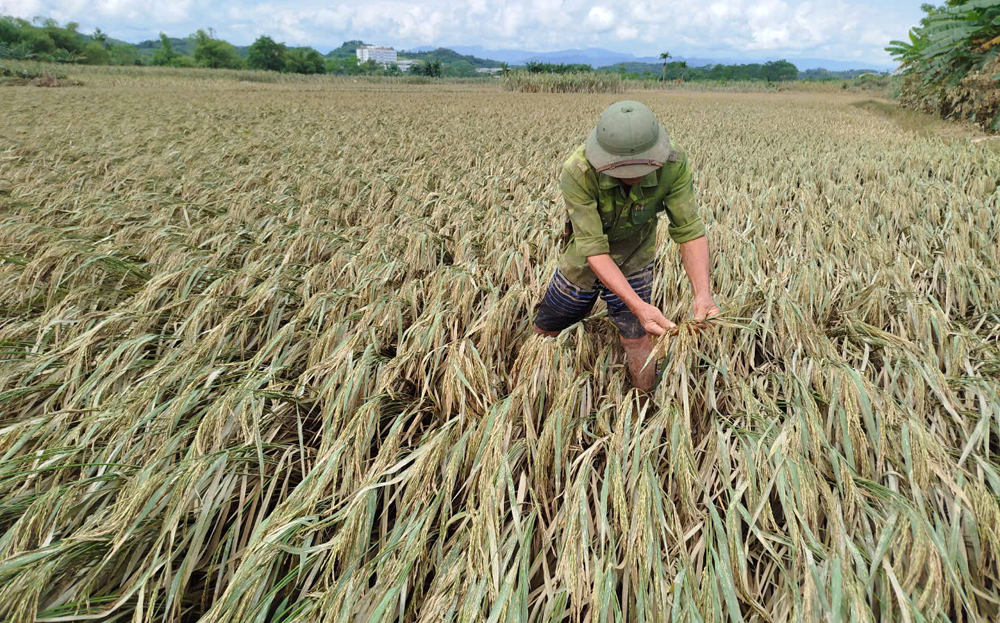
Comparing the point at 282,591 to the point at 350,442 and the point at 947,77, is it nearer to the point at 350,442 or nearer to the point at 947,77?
the point at 350,442

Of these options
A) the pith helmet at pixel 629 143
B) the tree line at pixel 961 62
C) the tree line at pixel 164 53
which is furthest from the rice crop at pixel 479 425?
the tree line at pixel 164 53

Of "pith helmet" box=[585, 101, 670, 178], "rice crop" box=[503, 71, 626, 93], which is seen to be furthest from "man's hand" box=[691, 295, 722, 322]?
"rice crop" box=[503, 71, 626, 93]

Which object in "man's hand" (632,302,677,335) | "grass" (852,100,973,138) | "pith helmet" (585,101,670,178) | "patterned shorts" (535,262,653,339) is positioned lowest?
"patterned shorts" (535,262,653,339)

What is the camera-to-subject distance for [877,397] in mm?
1562

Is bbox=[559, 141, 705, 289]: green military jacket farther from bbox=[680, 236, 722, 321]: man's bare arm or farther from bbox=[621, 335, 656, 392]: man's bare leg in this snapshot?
bbox=[621, 335, 656, 392]: man's bare leg

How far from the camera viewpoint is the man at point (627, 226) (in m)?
1.68

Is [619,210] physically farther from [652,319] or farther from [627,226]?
[652,319]

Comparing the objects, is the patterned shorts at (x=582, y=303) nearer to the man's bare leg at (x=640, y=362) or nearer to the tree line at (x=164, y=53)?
the man's bare leg at (x=640, y=362)

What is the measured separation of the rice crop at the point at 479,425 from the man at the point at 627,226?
17 cm

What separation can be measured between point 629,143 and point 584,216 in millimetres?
349

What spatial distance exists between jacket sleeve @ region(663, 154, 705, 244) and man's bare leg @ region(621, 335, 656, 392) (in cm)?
47

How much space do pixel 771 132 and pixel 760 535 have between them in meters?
8.90

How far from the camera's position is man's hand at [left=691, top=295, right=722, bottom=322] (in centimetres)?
190

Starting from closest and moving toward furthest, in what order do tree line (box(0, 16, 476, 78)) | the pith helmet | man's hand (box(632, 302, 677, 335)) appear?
the pith helmet < man's hand (box(632, 302, 677, 335)) < tree line (box(0, 16, 476, 78))
